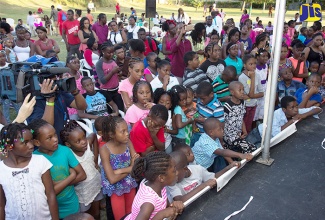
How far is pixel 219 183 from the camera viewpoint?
2270 mm

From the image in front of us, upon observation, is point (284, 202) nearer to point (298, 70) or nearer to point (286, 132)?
point (286, 132)

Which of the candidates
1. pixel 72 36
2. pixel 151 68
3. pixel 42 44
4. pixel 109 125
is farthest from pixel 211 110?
pixel 72 36

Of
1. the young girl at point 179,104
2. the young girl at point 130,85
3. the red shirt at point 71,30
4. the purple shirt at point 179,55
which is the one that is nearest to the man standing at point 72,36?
the red shirt at point 71,30

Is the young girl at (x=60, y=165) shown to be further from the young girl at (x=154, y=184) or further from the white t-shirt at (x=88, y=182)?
the young girl at (x=154, y=184)

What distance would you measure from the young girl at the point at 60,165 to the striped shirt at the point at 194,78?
2.31 metres

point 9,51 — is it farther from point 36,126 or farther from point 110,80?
point 36,126

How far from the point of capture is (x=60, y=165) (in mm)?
2447

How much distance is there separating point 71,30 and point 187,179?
243 inches

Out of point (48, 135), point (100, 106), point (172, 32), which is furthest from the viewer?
point (172, 32)

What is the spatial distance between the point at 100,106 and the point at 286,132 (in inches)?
95.2

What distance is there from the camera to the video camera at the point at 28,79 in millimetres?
2557

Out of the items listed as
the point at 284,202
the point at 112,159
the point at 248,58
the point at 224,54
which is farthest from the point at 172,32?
the point at 284,202

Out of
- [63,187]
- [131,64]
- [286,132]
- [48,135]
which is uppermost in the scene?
[131,64]

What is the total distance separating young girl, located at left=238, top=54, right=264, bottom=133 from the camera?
435 centimetres
